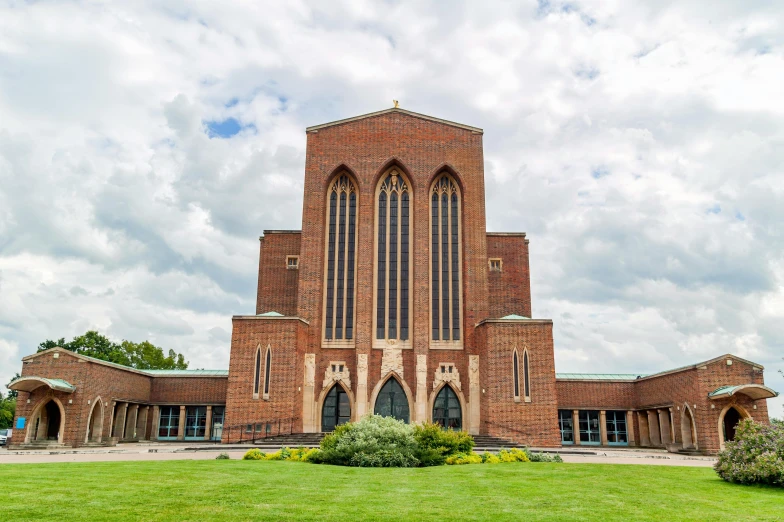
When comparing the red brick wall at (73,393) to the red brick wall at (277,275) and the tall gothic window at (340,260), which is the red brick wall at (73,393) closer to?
the red brick wall at (277,275)

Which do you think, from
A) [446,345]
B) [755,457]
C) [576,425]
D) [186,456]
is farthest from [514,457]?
[576,425]

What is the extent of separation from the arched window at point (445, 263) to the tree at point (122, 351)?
96.4 feet

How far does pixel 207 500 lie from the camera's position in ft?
35.0

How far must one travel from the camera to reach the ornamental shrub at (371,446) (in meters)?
18.3

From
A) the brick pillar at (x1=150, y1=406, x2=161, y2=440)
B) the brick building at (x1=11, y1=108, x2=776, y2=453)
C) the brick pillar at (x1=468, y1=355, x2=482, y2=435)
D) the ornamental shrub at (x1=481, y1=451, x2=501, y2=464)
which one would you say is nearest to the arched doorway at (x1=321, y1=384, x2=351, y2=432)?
the brick building at (x1=11, y1=108, x2=776, y2=453)

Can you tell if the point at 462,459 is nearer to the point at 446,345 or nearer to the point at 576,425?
the point at 446,345

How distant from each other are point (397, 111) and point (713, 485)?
26.6m

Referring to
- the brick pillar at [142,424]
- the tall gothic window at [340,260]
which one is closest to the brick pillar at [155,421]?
the brick pillar at [142,424]

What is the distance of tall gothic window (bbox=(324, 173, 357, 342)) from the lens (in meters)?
34.0

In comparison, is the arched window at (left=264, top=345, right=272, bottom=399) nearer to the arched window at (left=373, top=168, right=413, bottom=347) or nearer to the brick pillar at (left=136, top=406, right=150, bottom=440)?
the arched window at (left=373, top=168, right=413, bottom=347)

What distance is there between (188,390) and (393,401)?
12.4 metres

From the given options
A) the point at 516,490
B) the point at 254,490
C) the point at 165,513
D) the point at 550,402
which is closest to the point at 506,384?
the point at 550,402

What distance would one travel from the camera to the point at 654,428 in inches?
1345

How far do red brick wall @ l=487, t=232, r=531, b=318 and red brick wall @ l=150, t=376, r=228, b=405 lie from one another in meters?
16.1
